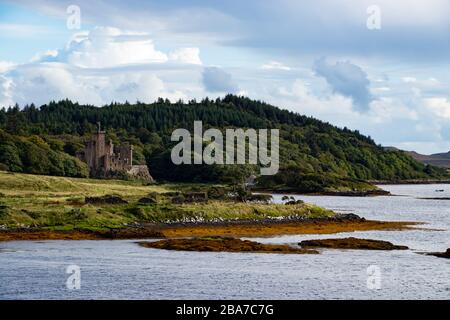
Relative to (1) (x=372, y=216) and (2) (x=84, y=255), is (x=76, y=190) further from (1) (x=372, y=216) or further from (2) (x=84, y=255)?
(2) (x=84, y=255)

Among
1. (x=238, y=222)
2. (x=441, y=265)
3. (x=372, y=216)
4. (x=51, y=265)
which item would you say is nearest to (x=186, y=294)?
(x=51, y=265)

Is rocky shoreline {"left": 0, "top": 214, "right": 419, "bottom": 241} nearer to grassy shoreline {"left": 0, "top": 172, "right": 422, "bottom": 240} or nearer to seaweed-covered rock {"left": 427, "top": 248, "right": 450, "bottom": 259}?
grassy shoreline {"left": 0, "top": 172, "right": 422, "bottom": 240}

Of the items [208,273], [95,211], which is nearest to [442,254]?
[208,273]

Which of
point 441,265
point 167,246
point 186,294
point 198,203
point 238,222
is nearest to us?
point 186,294

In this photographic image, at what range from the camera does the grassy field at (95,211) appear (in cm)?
8700

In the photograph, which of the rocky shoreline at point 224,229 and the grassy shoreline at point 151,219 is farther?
the grassy shoreline at point 151,219

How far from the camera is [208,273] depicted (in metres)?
61.8

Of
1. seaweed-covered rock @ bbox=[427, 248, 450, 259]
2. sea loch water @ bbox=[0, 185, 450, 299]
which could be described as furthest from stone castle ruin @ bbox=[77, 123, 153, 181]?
seaweed-covered rock @ bbox=[427, 248, 450, 259]

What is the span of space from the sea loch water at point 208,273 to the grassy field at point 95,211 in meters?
8.96

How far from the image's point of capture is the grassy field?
8700 centimetres

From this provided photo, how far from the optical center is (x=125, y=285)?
185 feet

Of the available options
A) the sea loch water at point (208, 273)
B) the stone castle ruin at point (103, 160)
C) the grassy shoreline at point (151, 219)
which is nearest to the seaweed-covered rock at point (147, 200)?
the grassy shoreline at point (151, 219)

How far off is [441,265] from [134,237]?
30.2 meters

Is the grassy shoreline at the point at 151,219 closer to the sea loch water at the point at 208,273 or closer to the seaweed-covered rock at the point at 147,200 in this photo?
the seaweed-covered rock at the point at 147,200
